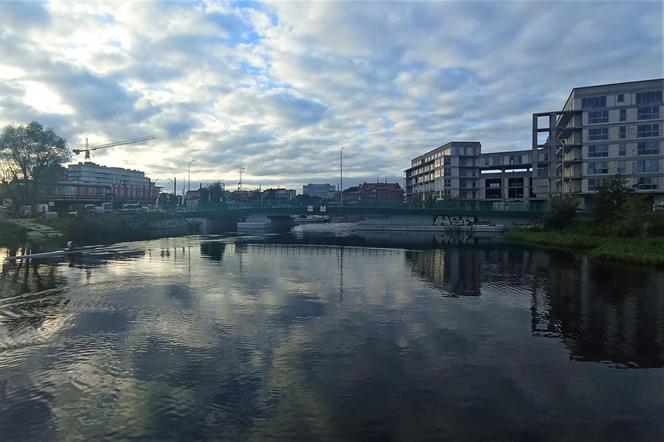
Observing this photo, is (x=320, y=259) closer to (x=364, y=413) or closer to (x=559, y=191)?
(x=364, y=413)

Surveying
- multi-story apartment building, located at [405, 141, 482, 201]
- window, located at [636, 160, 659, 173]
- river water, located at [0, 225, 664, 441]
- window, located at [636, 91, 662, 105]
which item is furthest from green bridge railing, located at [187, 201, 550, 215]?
river water, located at [0, 225, 664, 441]

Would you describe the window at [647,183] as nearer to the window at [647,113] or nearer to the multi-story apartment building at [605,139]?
the multi-story apartment building at [605,139]

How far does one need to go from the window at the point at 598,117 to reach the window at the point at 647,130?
5.76 metres

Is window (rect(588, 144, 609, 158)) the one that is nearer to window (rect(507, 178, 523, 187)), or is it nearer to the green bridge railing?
the green bridge railing

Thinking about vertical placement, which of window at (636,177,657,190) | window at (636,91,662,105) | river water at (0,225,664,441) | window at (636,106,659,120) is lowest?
A: river water at (0,225,664,441)

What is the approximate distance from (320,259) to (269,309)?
80.8 feet

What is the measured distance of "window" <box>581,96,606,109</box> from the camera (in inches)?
3465

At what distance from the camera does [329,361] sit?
14930 mm

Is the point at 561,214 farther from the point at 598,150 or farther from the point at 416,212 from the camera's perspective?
the point at 416,212

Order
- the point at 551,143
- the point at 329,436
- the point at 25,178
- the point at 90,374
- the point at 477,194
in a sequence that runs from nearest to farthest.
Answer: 1. the point at 329,436
2. the point at 90,374
3. the point at 25,178
4. the point at 551,143
5. the point at 477,194

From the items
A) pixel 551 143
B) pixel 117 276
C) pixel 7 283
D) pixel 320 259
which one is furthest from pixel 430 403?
pixel 551 143

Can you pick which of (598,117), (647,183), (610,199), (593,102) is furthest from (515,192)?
(610,199)

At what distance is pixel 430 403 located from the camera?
12.0m

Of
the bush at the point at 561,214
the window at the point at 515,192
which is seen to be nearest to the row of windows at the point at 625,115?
the bush at the point at 561,214
